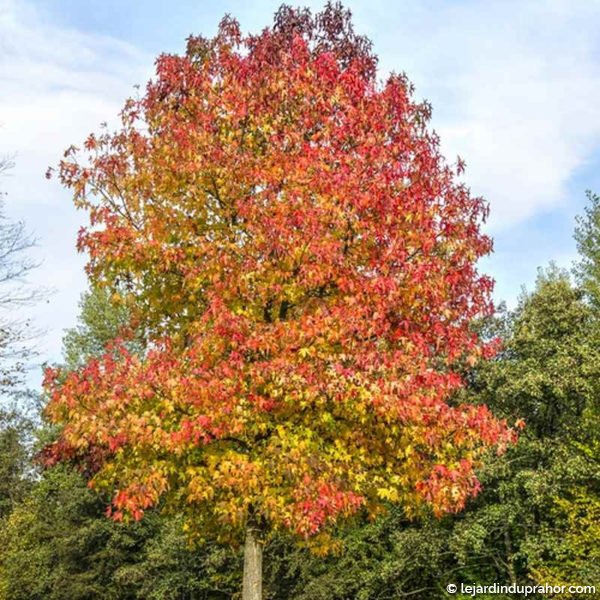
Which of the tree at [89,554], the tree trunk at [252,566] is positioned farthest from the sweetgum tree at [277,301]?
the tree at [89,554]

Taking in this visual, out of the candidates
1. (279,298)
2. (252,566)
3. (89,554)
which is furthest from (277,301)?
(89,554)

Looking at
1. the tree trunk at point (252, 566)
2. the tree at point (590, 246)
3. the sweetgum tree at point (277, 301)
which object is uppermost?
the tree at point (590, 246)

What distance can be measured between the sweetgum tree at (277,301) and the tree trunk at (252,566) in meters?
0.03

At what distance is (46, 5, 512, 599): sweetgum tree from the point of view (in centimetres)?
925

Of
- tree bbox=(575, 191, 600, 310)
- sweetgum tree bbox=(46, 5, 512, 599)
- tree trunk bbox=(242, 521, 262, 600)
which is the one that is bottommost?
tree trunk bbox=(242, 521, 262, 600)

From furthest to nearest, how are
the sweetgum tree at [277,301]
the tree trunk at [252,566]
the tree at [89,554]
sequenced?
1. the tree at [89,554]
2. the tree trunk at [252,566]
3. the sweetgum tree at [277,301]

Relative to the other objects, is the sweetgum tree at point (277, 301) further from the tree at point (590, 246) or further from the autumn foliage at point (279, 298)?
the tree at point (590, 246)

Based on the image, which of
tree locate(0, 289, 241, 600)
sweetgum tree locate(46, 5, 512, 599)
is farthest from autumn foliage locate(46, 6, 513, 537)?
tree locate(0, 289, 241, 600)

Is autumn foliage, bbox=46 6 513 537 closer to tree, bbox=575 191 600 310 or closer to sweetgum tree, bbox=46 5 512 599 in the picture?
sweetgum tree, bbox=46 5 512 599

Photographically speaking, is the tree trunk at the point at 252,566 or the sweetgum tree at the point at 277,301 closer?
the sweetgum tree at the point at 277,301

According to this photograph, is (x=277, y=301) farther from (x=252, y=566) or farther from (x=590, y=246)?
(x=590, y=246)

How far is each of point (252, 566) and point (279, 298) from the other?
171 inches

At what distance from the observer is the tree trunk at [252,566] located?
1052 centimetres

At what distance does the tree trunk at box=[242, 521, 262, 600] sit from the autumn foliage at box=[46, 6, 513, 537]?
1.07 ft
